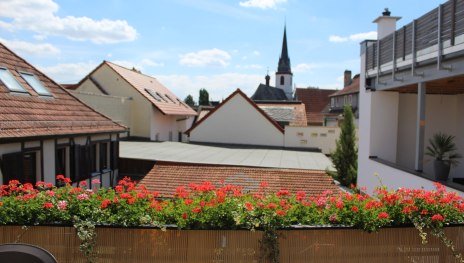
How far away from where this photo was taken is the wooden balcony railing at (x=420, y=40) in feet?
26.6

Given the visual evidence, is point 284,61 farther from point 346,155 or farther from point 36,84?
point 36,84

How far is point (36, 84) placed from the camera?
13.4 metres

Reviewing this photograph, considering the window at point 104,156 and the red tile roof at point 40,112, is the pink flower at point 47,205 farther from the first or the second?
the window at point 104,156

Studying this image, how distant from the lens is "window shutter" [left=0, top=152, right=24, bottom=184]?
9008 millimetres

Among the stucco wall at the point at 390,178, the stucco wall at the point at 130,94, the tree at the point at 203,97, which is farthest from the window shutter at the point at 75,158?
the tree at the point at 203,97

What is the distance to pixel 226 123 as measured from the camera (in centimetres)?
2806

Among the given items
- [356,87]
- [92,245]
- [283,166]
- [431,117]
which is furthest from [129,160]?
[356,87]

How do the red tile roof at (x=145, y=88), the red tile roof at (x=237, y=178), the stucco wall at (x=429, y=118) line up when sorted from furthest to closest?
the red tile roof at (x=145, y=88) → the stucco wall at (x=429, y=118) → the red tile roof at (x=237, y=178)

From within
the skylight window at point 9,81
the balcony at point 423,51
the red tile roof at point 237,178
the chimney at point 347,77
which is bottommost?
the red tile roof at point 237,178

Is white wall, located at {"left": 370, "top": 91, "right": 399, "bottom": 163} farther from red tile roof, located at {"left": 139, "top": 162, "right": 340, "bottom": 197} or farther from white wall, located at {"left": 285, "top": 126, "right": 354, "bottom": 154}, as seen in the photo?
white wall, located at {"left": 285, "top": 126, "right": 354, "bottom": 154}

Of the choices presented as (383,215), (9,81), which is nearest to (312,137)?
(9,81)

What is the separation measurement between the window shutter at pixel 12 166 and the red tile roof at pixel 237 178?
4.28m

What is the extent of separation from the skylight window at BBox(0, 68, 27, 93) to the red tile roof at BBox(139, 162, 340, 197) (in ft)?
15.3

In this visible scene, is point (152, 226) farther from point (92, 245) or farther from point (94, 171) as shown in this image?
point (94, 171)
